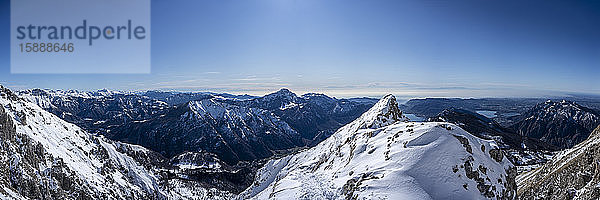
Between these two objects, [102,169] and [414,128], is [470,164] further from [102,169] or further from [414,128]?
A: [102,169]

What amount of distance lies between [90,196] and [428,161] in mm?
122685

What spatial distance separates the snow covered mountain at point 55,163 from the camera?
7938cm

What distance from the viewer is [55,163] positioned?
101 m

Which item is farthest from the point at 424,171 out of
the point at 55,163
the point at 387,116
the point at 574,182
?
the point at 55,163

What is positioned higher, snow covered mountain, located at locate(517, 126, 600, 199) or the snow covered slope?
the snow covered slope

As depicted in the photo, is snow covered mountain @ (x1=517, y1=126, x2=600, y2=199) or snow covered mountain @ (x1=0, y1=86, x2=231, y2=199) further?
snow covered mountain @ (x1=0, y1=86, x2=231, y2=199)

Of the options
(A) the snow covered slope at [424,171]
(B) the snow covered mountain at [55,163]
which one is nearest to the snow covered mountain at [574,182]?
(A) the snow covered slope at [424,171]

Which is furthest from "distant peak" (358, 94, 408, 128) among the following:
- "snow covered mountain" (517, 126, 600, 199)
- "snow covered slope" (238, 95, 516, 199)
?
"snow covered mountain" (517, 126, 600, 199)

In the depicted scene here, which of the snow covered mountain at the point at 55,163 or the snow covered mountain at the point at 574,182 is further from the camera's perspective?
the snow covered mountain at the point at 55,163

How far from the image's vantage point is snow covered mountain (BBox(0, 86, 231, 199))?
7938 cm

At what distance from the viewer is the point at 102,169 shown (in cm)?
13550

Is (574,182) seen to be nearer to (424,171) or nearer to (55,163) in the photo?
(424,171)

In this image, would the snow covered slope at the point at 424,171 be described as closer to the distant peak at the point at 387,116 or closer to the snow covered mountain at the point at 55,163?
the distant peak at the point at 387,116

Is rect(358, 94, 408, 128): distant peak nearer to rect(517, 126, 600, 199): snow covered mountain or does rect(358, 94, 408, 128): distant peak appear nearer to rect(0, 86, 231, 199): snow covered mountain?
rect(517, 126, 600, 199): snow covered mountain
